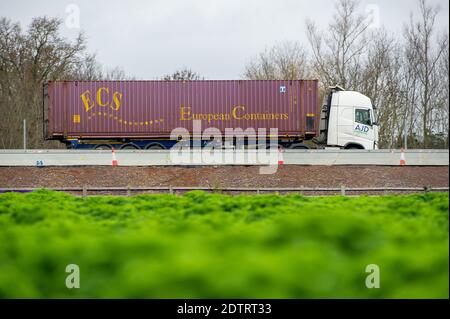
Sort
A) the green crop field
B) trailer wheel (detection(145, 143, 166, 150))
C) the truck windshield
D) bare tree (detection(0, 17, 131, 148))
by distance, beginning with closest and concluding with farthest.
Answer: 1. the green crop field
2. the truck windshield
3. trailer wheel (detection(145, 143, 166, 150))
4. bare tree (detection(0, 17, 131, 148))

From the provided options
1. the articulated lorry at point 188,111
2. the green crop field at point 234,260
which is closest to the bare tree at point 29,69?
Answer: the articulated lorry at point 188,111

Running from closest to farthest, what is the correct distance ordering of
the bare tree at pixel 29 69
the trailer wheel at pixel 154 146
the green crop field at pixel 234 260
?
the green crop field at pixel 234 260
the trailer wheel at pixel 154 146
the bare tree at pixel 29 69

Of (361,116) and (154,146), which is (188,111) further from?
(361,116)

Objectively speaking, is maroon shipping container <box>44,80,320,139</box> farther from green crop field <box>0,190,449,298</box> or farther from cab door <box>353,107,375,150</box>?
green crop field <box>0,190,449,298</box>

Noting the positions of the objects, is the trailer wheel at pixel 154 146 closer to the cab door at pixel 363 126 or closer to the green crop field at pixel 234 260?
the cab door at pixel 363 126

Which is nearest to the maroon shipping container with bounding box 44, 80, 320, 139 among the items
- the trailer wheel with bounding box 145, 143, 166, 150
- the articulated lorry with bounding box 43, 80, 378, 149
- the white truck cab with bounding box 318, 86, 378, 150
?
the articulated lorry with bounding box 43, 80, 378, 149

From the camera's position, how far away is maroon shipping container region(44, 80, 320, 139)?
30.9m

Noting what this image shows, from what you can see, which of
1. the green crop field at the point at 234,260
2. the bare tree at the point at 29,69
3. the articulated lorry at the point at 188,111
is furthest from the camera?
the bare tree at the point at 29,69

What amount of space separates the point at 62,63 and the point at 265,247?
5226 cm

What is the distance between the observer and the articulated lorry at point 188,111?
101ft

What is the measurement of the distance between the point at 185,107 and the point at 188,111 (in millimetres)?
230

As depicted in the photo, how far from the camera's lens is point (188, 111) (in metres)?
30.9

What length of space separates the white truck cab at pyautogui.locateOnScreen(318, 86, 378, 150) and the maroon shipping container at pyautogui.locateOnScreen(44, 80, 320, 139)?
0.90 meters
